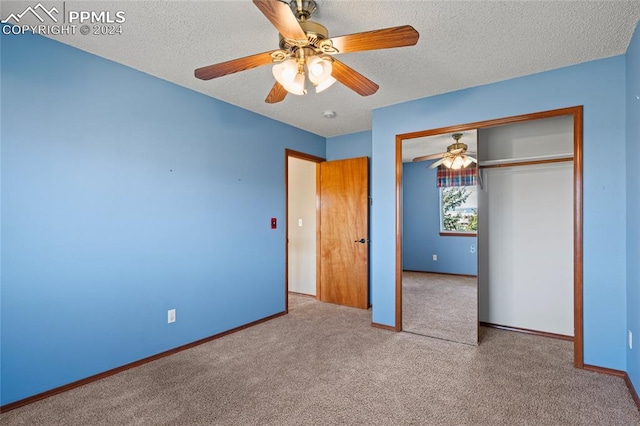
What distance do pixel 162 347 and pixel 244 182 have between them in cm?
183

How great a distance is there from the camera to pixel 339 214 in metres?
4.70

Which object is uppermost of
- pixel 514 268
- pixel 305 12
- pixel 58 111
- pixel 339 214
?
pixel 305 12

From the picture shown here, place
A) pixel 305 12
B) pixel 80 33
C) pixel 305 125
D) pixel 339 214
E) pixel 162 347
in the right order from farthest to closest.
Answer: pixel 339 214
pixel 305 125
pixel 162 347
pixel 80 33
pixel 305 12

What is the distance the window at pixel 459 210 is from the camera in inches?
134

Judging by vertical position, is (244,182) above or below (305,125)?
below

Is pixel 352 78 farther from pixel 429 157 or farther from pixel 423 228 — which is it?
pixel 423 228

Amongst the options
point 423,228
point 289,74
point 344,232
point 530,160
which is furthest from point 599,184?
point 344,232

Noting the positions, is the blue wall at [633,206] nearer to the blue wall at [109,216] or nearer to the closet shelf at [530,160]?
the closet shelf at [530,160]

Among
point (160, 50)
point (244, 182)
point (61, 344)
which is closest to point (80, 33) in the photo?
point (160, 50)

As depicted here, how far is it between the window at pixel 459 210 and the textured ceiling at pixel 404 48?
1.07 m

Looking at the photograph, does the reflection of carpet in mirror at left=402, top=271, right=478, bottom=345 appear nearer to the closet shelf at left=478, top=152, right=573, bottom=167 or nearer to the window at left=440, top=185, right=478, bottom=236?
the window at left=440, top=185, right=478, bottom=236

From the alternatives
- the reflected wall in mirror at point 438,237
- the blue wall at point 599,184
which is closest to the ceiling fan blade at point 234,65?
the reflected wall in mirror at point 438,237

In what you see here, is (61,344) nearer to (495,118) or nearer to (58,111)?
(58,111)

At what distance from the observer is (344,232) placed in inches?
183
